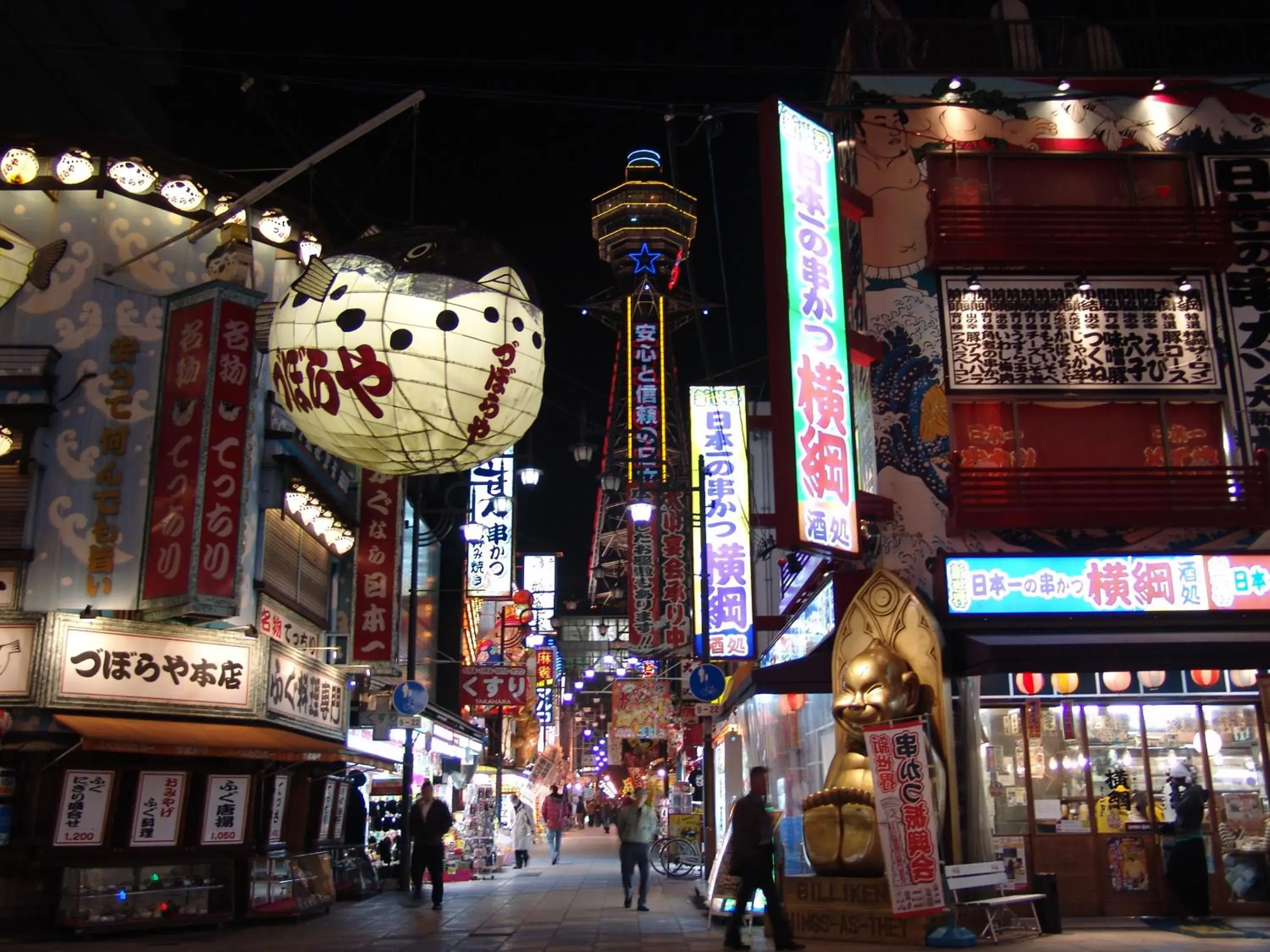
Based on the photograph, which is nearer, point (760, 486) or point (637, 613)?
point (637, 613)

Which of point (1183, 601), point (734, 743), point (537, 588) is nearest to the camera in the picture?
point (1183, 601)

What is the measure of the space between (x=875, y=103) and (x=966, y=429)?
4.70m

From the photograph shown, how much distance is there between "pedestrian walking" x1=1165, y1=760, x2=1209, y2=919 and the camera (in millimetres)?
14062

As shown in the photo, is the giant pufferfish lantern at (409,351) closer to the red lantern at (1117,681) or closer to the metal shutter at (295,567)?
the metal shutter at (295,567)

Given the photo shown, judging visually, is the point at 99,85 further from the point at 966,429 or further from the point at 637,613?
A: the point at 966,429

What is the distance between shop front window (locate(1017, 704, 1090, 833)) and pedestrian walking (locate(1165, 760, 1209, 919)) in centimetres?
123

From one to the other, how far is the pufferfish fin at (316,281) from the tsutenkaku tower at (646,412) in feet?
53.4

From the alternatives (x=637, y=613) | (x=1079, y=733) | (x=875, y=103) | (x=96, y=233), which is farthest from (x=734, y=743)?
(x=96, y=233)

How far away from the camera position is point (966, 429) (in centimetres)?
1519

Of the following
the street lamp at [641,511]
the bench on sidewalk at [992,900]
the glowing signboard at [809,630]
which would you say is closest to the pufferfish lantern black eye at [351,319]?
the bench on sidewalk at [992,900]

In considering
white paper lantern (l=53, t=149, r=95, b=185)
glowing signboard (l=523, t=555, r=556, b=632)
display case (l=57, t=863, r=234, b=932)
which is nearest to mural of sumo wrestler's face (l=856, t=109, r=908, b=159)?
white paper lantern (l=53, t=149, r=95, b=185)

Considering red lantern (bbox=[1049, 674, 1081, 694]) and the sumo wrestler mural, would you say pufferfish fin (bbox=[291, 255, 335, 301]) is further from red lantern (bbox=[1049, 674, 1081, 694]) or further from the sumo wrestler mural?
red lantern (bbox=[1049, 674, 1081, 694])

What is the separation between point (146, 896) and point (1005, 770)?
1137cm

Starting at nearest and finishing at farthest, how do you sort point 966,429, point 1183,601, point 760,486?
point 1183,601
point 966,429
point 760,486
